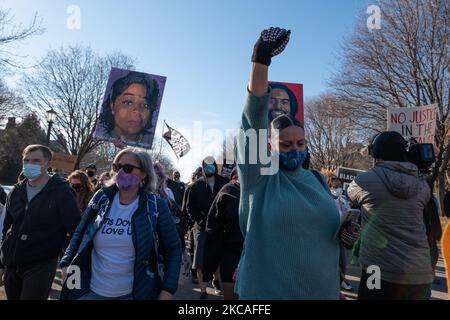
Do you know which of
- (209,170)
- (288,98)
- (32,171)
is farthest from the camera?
(288,98)

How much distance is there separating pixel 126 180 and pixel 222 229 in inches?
67.6

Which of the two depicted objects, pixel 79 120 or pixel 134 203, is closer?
pixel 134 203

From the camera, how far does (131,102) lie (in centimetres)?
997

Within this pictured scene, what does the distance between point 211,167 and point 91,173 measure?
4.28 meters

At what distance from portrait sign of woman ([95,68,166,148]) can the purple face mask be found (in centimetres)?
734

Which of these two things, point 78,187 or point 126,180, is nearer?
point 126,180

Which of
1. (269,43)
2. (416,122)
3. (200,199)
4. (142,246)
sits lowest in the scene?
(142,246)

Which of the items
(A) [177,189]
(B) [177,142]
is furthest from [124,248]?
(B) [177,142]

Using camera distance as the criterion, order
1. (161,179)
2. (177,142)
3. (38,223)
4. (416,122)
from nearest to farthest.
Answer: (38,223) → (161,179) → (416,122) → (177,142)

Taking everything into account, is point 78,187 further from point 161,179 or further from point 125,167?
point 125,167

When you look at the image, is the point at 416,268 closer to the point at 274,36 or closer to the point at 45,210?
the point at 274,36

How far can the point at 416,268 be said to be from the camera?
2703mm

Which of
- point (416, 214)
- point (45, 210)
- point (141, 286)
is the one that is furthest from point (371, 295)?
point (45, 210)

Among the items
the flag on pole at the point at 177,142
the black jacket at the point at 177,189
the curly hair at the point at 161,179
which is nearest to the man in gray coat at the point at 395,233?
the curly hair at the point at 161,179
